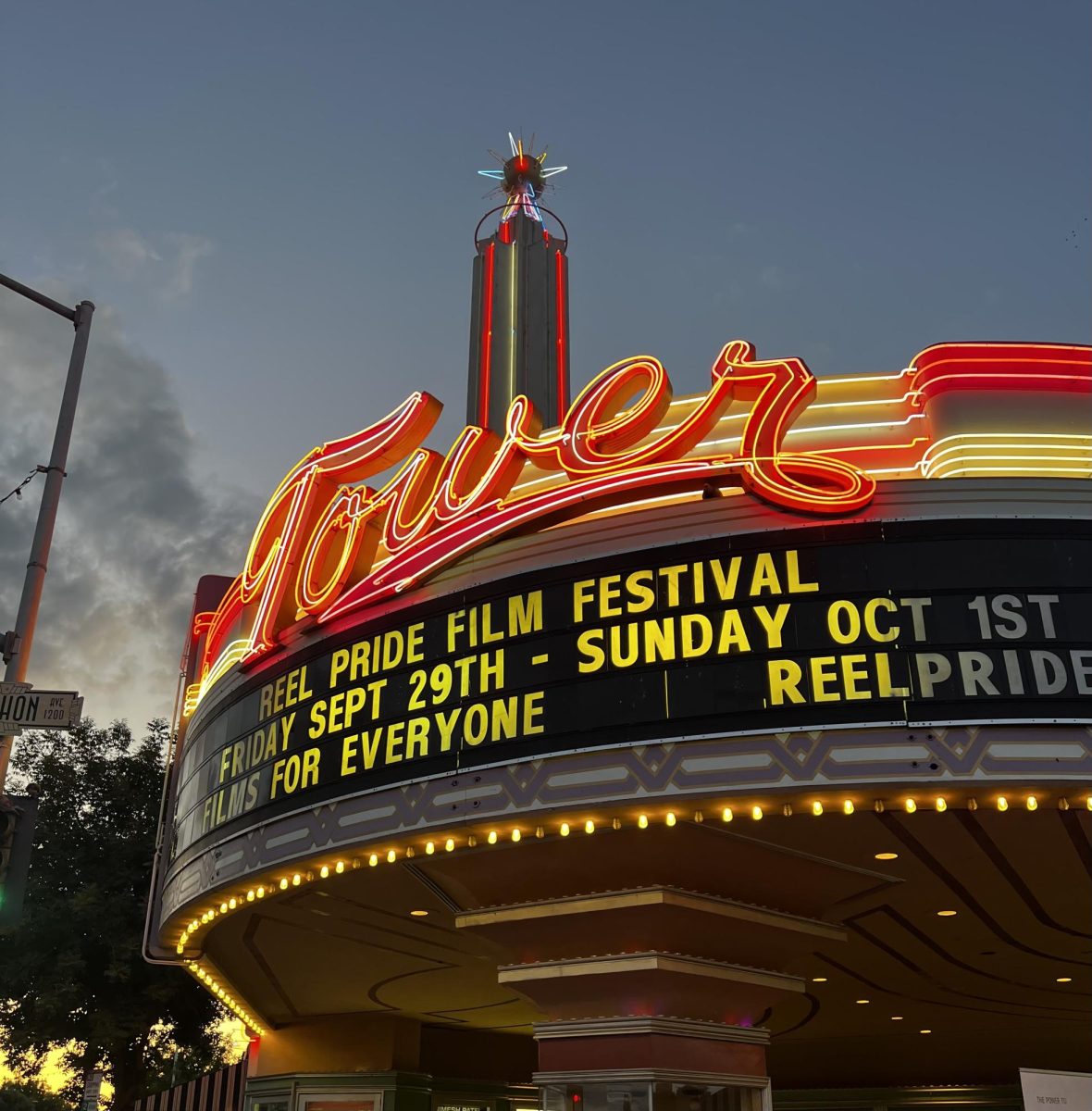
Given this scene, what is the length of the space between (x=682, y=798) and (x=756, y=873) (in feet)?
8.20

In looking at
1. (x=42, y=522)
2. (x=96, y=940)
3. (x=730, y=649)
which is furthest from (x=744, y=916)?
(x=96, y=940)

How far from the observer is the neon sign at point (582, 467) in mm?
14398

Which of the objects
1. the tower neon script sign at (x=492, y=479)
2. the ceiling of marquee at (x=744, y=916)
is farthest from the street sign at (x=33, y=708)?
the tower neon script sign at (x=492, y=479)

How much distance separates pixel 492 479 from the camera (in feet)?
53.5

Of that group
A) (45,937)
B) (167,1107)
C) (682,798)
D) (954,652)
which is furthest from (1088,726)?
(45,937)

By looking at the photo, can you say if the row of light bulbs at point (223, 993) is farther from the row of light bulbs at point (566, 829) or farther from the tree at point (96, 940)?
the tree at point (96, 940)

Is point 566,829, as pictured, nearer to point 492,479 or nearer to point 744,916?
point 744,916

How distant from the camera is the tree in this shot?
3506cm

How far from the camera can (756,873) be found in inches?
567

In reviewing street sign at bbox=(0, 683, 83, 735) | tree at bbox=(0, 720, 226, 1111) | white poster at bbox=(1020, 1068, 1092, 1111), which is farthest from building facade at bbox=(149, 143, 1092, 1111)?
tree at bbox=(0, 720, 226, 1111)

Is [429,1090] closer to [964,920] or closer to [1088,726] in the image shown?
[964,920]

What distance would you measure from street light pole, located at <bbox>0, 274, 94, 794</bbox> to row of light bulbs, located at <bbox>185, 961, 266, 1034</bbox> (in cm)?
1264

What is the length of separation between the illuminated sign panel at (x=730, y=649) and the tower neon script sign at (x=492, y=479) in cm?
87

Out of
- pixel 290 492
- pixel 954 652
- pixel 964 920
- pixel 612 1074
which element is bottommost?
pixel 612 1074
